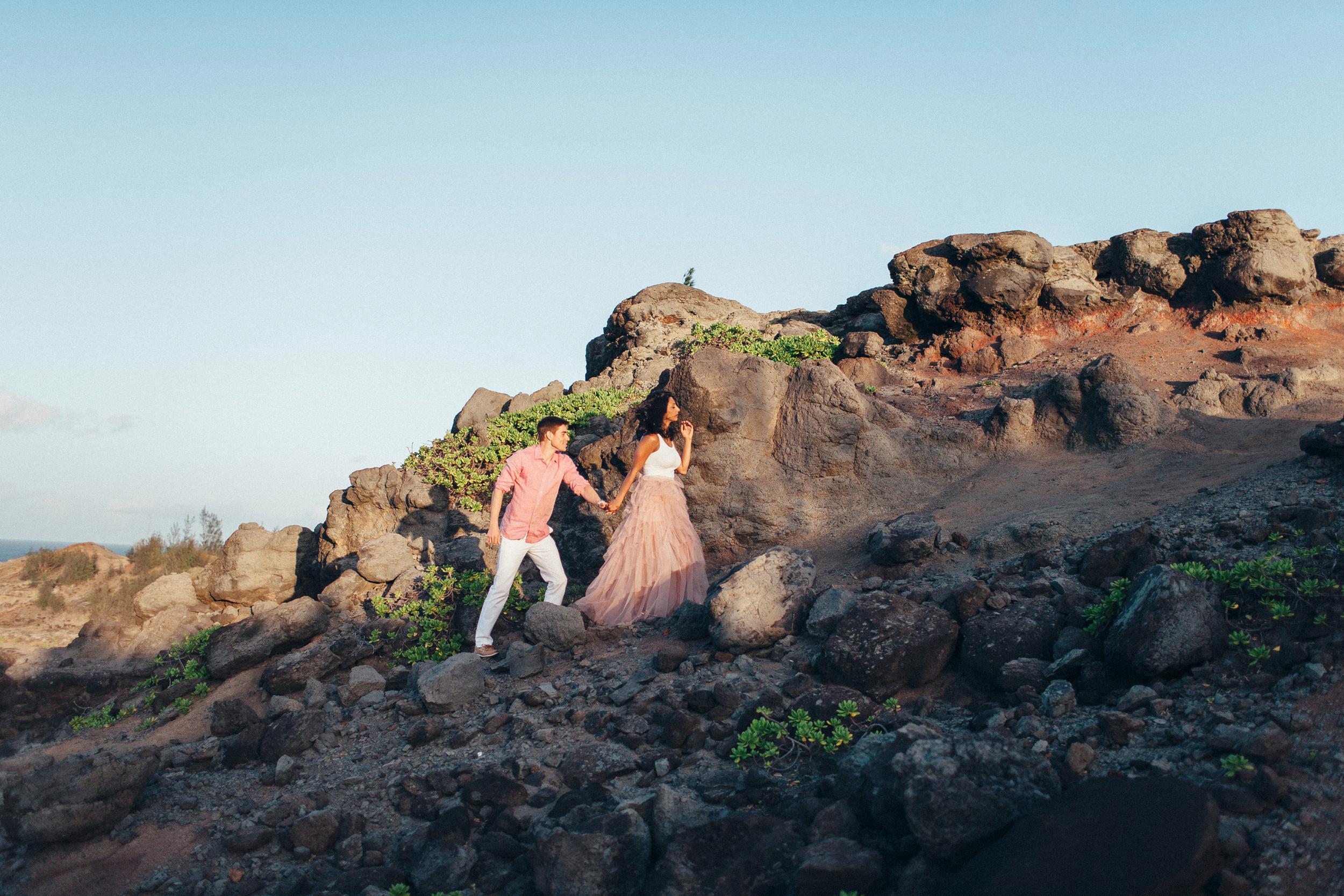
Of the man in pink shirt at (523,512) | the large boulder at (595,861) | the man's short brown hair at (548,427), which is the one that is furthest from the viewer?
the man's short brown hair at (548,427)

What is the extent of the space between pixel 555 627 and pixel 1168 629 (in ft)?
15.9

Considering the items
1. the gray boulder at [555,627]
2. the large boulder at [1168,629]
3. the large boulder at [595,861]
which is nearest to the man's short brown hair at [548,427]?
the gray boulder at [555,627]

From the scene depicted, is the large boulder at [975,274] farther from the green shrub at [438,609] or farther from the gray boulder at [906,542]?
the green shrub at [438,609]

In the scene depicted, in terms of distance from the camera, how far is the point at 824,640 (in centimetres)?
621

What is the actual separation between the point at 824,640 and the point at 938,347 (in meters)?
8.11

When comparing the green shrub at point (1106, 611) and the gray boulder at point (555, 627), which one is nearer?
the green shrub at point (1106, 611)

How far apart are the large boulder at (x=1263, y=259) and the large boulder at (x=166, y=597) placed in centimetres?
1540

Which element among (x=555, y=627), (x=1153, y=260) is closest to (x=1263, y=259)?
(x=1153, y=260)

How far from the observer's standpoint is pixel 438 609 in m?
9.14

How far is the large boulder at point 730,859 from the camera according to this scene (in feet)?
12.5

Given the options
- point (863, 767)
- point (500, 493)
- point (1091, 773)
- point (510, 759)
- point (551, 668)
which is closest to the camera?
point (1091, 773)

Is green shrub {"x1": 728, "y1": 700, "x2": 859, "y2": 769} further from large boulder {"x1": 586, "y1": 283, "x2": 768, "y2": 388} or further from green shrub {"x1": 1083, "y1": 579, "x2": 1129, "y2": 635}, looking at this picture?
large boulder {"x1": 586, "y1": 283, "x2": 768, "y2": 388}

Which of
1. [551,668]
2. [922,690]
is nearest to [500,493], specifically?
[551,668]

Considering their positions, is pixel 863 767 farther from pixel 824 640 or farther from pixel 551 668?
pixel 551 668
